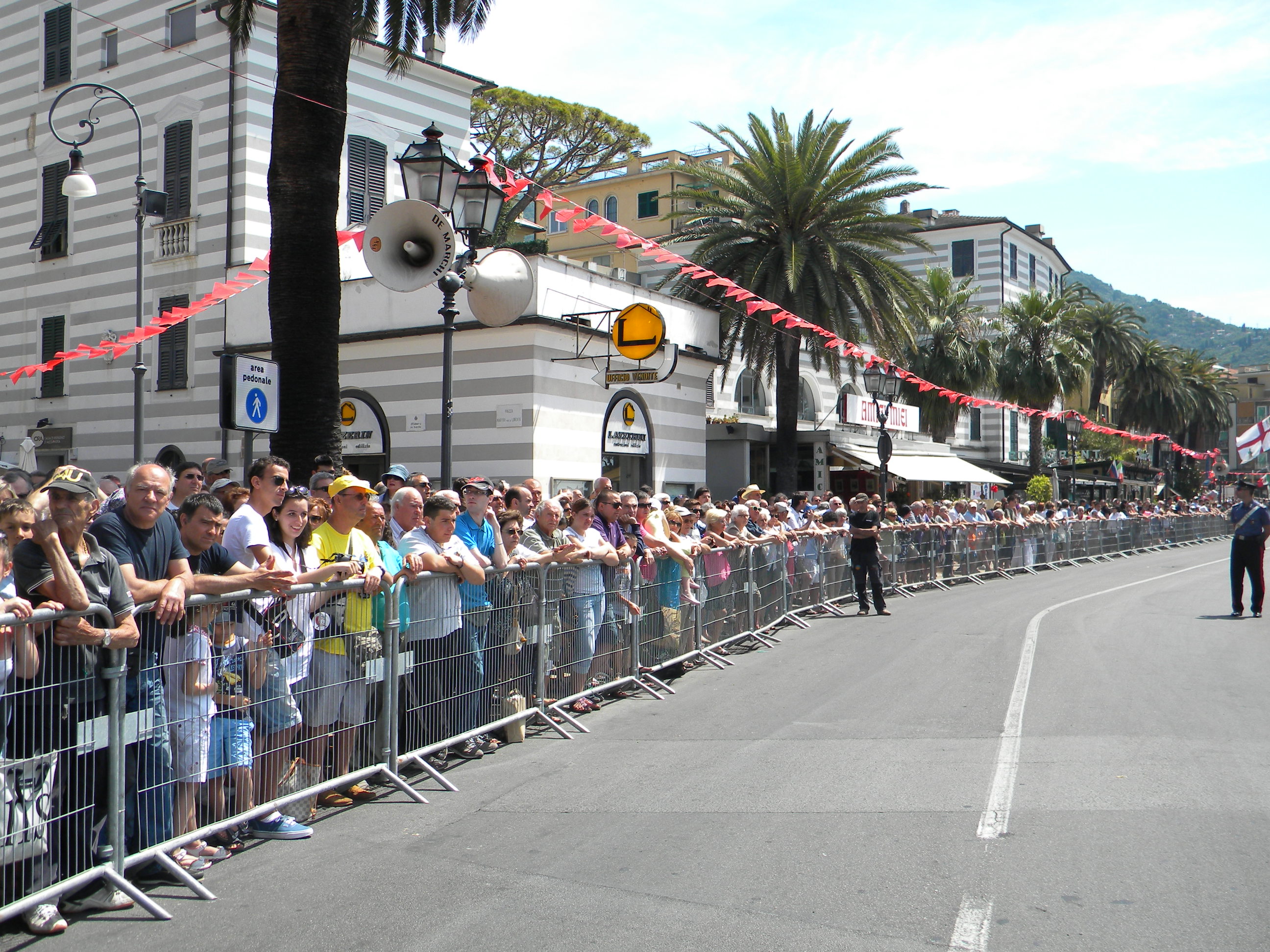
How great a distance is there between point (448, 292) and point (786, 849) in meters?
7.58

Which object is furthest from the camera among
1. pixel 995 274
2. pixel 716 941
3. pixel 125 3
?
pixel 995 274

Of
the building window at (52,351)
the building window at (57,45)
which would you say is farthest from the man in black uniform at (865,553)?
the building window at (57,45)

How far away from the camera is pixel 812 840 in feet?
17.7

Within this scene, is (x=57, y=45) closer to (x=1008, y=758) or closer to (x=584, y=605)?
(x=584, y=605)

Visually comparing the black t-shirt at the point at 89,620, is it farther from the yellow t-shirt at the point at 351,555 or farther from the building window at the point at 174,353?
the building window at the point at 174,353

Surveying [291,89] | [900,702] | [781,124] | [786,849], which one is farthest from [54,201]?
[786,849]

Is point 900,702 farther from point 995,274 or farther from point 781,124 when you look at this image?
point 995,274

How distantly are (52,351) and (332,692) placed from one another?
23921 mm

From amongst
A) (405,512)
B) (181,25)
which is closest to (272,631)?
(405,512)

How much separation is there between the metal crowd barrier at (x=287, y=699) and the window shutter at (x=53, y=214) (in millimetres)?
21529

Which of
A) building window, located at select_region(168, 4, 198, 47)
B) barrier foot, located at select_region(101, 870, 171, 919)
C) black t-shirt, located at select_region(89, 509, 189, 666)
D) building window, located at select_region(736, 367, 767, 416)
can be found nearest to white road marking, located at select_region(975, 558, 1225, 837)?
barrier foot, located at select_region(101, 870, 171, 919)

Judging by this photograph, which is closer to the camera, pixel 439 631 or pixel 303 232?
pixel 439 631

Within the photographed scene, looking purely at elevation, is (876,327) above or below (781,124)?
below

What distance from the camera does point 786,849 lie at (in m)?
5.26
